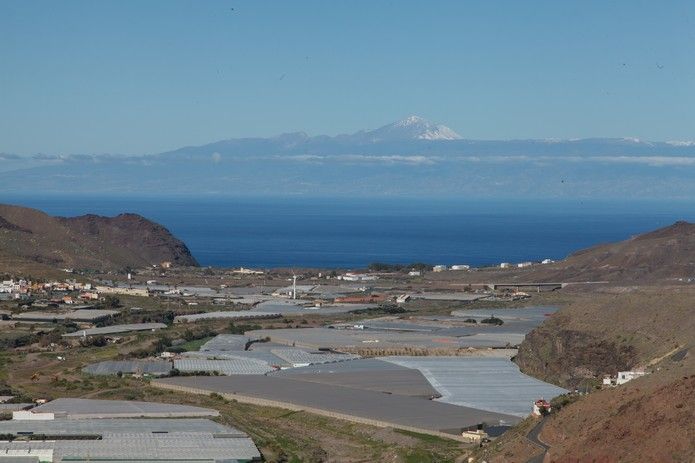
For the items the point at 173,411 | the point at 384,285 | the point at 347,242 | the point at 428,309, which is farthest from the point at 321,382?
the point at 347,242

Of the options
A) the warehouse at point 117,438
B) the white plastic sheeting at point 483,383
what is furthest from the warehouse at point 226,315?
the warehouse at point 117,438

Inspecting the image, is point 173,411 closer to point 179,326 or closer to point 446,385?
point 446,385

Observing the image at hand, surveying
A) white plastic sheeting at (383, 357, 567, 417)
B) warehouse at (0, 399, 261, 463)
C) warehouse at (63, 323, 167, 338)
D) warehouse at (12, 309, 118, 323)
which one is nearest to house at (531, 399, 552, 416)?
white plastic sheeting at (383, 357, 567, 417)

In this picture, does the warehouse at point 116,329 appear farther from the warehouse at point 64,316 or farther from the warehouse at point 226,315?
the warehouse at point 64,316

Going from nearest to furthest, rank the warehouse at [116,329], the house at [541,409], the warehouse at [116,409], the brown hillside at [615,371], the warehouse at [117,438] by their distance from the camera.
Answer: the brown hillside at [615,371] < the warehouse at [117,438] < the house at [541,409] < the warehouse at [116,409] < the warehouse at [116,329]

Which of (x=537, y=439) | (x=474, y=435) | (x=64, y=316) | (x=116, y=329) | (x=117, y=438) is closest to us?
(x=537, y=439)

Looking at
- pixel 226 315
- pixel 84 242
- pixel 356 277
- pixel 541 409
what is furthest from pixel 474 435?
pixel 84 242

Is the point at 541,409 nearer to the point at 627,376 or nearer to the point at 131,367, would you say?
the point at 627,376
